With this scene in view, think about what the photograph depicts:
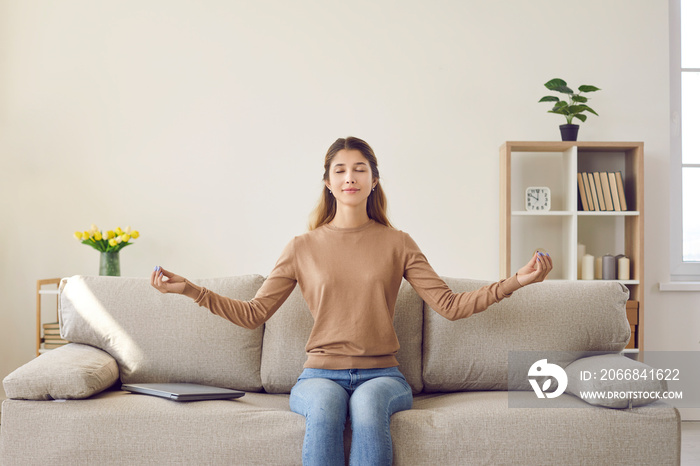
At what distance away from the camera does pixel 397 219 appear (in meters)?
3.36

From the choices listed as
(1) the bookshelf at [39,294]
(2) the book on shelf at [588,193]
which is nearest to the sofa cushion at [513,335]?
(2) the book on shelf at [588,193]

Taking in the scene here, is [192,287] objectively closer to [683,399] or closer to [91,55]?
[91,55]

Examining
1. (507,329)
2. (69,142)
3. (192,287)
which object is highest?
(69,142)

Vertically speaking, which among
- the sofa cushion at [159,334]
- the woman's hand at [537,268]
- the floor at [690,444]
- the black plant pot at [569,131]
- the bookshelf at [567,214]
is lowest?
the floor at [690,444]

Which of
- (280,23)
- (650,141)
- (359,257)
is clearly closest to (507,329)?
(359,257)

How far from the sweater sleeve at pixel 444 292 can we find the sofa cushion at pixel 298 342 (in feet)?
0.45

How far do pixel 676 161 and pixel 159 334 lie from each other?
9.38ft

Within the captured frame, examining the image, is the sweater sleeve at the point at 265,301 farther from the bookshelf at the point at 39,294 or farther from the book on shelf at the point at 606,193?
the book on shelf at the point at 606,193

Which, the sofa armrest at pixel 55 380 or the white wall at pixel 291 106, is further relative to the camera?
the white wall at pixel 291 106

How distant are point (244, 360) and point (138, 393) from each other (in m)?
0.36

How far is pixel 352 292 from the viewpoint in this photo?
1.94m

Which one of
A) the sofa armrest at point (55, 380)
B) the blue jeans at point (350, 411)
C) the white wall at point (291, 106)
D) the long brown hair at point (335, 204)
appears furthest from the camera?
the white wall at point (291, 106)

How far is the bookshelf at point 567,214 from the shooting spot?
3.12 metres

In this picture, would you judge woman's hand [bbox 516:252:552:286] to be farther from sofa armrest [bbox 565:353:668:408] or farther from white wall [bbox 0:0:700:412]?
white wall [bbox 0:0:700:412]
